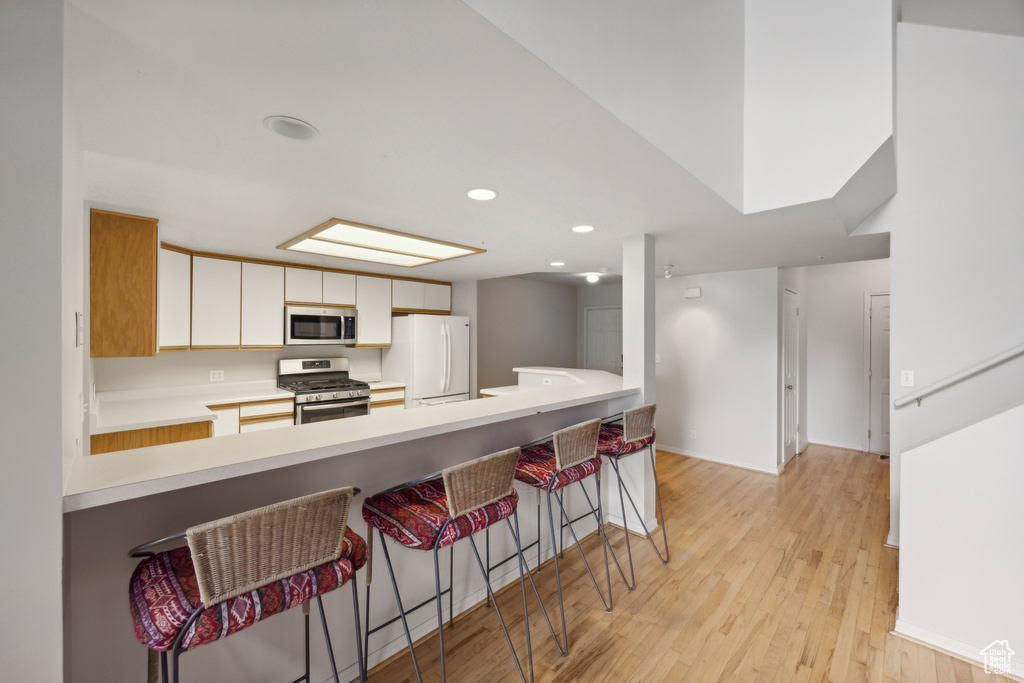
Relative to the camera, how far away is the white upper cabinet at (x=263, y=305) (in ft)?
12.5

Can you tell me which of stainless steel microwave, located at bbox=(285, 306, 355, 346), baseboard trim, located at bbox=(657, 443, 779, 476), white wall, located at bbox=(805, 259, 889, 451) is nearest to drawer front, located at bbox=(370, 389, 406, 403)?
stainless steel microwave, located at bbox=(285, 306, 355, 346)

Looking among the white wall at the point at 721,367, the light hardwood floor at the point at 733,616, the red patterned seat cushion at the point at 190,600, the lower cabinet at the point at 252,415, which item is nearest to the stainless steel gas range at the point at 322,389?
the lower cabinet at the point at 252,415

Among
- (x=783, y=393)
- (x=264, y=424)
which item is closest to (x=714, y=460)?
(x=783, y=393)

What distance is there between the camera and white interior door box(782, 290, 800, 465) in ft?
14.7

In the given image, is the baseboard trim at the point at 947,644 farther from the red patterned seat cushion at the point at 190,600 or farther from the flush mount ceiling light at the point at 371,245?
the flush mount ceiling light at the point at 371,245

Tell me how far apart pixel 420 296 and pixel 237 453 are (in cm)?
390

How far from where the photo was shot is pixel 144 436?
2.72 metres

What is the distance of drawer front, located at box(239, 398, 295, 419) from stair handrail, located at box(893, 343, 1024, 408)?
15.8 ft

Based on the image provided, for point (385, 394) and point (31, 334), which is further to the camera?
point (385, 394)

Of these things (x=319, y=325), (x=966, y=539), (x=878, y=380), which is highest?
(x=319, y=325)

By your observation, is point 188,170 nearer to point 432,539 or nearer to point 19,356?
point 19,356

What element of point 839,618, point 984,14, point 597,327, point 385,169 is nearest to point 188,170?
point 385,169

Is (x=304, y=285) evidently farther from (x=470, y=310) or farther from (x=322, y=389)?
(x=470, y=310)

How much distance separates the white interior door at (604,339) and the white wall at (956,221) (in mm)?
4128
